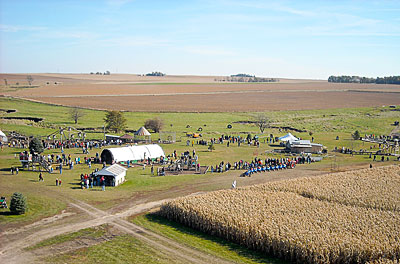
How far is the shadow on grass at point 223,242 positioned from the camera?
24078 mm

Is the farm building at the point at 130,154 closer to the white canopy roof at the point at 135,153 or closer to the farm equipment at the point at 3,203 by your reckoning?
the white canopy roof at the point at 135,153

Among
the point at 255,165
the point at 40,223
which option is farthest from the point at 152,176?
the point at 40,223

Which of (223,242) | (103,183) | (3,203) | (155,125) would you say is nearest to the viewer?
(223,242)

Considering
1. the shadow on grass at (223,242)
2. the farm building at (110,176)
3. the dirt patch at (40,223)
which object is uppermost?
the farm building at (110,176)

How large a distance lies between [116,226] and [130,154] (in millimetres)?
20507

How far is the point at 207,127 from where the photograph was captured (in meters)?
80.5

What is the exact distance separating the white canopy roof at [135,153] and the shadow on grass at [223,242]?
17.4 m

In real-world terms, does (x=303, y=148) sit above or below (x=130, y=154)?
below

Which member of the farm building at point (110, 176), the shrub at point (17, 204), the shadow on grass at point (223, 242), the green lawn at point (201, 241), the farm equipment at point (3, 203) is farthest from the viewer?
the farm building at point (110, 176)

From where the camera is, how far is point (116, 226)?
2845 centimetres

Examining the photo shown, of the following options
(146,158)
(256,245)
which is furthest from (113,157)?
(256,245)

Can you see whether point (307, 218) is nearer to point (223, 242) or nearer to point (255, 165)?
point (223, 242)

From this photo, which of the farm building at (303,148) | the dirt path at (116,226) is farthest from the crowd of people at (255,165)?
the dirt path at (116,226)

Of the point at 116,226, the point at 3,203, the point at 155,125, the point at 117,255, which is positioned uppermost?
the point at 155,125
